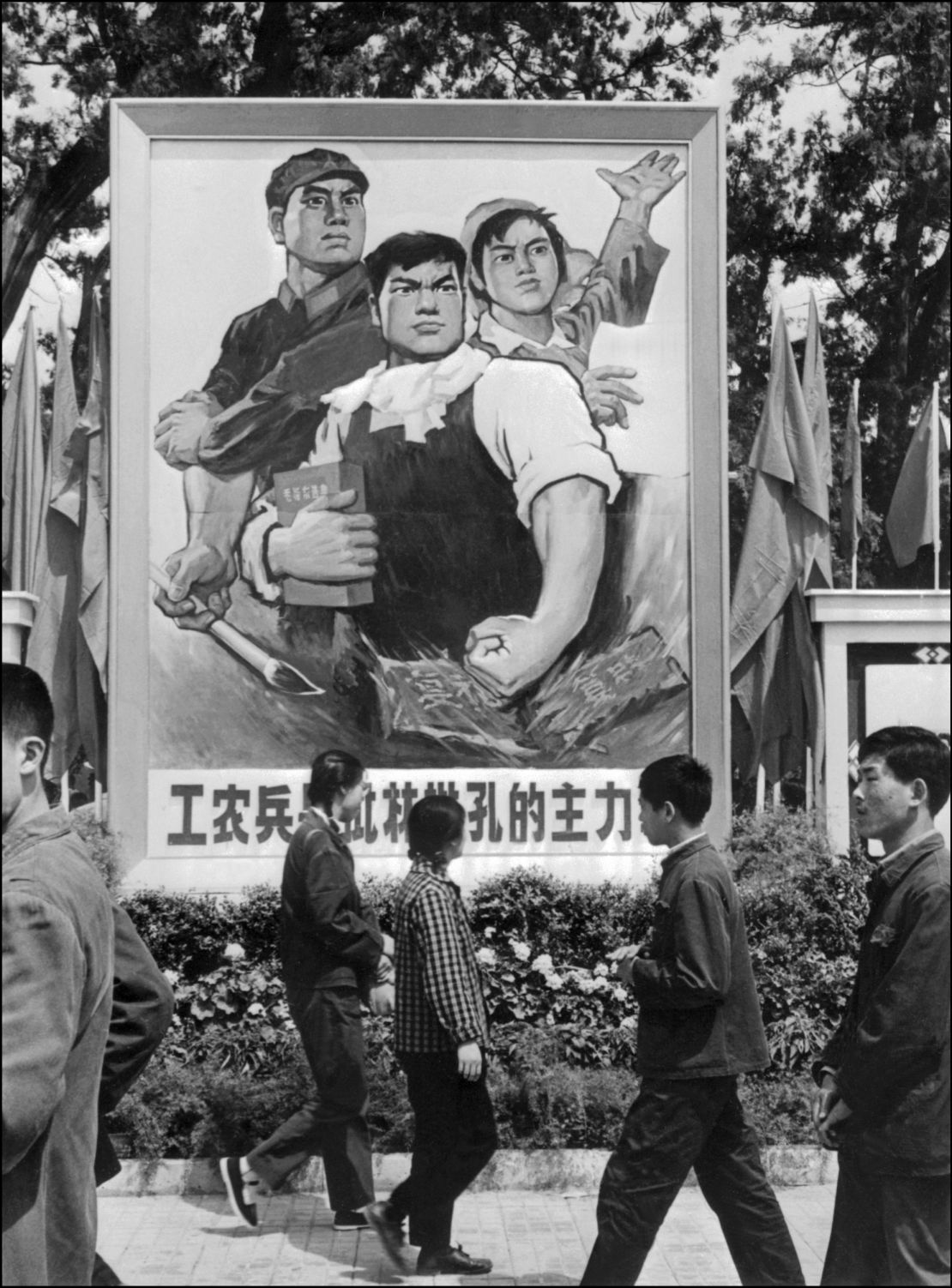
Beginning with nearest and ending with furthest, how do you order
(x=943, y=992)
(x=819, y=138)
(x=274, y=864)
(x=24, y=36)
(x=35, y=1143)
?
(x=35, y=1143), (x=943, y=992), (x=24, y=36), (x=274, y=864), (x=819, y=138)

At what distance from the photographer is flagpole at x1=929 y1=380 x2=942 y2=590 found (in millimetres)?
6234

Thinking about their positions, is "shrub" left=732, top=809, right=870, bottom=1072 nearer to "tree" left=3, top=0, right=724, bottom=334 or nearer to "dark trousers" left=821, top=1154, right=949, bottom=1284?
"dark trousers" left=821, top=1154, right=949, bottom=1284

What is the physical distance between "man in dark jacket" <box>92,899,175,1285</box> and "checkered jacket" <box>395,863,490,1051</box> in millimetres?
786

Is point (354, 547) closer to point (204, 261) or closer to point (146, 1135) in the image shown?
point (204, 261)

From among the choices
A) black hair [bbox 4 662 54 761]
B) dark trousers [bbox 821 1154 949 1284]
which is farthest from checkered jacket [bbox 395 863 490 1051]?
black hair [bbox 4 662 54 761]

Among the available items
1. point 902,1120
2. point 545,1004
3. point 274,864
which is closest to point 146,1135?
point 274,864

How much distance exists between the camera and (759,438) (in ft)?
20.8

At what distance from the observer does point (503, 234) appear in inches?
225

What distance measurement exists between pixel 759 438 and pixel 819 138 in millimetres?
1109

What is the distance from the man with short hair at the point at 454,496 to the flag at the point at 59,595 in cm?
90

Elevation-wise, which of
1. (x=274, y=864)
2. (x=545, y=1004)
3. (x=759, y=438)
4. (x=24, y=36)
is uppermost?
(x=24, y=36)

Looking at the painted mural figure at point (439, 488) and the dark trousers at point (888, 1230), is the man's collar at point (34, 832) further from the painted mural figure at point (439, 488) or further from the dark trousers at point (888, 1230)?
the painted mural figure at point (439, 488)

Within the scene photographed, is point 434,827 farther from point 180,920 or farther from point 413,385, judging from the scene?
point 413,385

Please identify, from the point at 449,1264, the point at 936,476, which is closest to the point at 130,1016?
the point at 449,1264
